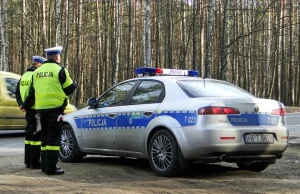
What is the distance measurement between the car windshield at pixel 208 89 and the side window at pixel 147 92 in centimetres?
37

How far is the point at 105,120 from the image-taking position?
7.76 metres

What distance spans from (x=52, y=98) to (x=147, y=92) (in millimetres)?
1525

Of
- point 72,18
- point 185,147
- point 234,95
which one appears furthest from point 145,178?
point 72,18

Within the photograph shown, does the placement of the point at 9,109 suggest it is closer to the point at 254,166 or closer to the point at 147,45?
the point at 147,45

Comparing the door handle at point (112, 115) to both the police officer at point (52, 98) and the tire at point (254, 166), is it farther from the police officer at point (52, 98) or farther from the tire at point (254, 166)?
the tire at point (254, 166)

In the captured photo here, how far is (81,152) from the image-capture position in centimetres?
831

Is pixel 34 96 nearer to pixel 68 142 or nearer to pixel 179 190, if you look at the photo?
pixel 68 142

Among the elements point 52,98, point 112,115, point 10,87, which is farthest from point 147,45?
point 52,98

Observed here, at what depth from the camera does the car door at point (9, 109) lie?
12.9 metres

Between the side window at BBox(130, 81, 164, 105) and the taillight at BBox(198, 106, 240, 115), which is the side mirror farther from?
the taillight at BBox(198, 106, 240, 115)

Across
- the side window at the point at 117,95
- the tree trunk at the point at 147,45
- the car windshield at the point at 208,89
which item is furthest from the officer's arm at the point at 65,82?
the tree trunk at the point at 147,45

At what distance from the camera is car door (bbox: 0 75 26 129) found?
42.3 feet

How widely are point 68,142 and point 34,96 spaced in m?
1.41

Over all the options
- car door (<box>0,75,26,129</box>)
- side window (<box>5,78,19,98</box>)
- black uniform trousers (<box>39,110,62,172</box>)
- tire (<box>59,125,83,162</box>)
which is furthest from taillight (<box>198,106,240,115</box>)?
side window (<box>5,78,19,98</box>)
